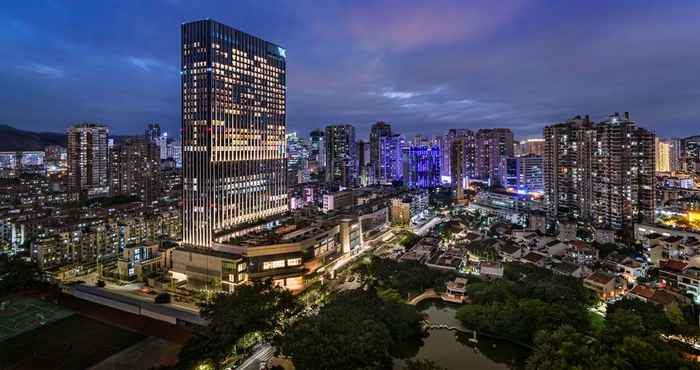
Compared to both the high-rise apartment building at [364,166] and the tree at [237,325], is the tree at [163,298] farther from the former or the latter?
the high-rise apartment building at [364,166]

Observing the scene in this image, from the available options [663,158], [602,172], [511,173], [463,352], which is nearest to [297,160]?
[511,173]

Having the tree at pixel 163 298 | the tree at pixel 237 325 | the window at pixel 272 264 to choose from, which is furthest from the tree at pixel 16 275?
the tree at pixel 237 325

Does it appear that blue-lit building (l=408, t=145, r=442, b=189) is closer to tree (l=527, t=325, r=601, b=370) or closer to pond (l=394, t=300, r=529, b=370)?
pond (l=394, t=300, r=529, b=370)

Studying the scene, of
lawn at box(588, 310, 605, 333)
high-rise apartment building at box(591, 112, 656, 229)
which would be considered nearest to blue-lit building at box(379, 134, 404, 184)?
high-rise apartment building at box(591, 112, 656, 229)

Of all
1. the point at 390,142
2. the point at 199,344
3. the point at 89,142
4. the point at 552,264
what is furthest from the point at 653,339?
the point at 390,142

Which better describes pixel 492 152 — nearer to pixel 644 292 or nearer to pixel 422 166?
pixel 422 166

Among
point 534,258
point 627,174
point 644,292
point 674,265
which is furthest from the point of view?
point 627,174
